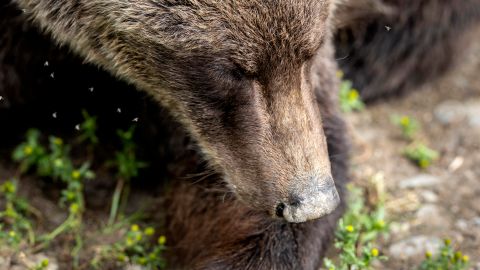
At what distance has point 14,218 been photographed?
4383mm

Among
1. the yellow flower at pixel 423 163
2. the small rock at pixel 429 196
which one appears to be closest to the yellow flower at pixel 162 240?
the small rock at pixel 429 196

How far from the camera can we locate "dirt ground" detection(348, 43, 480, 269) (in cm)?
454

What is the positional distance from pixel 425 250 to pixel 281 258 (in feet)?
3.04

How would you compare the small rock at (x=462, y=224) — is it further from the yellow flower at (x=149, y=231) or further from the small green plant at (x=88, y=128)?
the small green plant at (x=88, y=128)

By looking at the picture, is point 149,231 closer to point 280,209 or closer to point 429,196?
point 280,209

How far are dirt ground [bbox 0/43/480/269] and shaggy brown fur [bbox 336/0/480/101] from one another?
0.19 meters

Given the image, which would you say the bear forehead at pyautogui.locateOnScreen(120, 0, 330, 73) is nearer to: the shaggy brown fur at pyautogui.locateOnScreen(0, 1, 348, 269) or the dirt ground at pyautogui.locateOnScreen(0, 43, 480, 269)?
the shaggy brown fur at pyautogui.locateOnScreen(0, 1, 348, 269)

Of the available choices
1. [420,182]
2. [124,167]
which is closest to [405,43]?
[420,182]

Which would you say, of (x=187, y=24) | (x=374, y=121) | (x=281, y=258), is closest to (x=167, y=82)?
(x=187, y=24)

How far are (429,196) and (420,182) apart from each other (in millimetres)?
169

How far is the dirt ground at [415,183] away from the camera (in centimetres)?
447

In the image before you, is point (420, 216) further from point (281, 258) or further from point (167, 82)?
point (167, 82)

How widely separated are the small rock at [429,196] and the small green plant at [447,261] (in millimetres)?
750

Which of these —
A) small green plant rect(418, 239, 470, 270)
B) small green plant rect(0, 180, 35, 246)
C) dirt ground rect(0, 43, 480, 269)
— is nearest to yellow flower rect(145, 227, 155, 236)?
dirt ground rect(0, 43, 480, 269)
